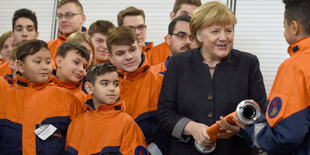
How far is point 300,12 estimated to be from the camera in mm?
2094

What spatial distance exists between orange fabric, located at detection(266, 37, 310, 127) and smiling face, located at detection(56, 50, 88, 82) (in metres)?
1.93

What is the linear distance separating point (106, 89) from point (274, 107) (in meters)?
1.42

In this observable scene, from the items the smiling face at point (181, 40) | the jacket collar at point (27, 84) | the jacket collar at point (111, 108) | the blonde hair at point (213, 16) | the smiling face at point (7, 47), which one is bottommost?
the jacket collar at point (111, 108)

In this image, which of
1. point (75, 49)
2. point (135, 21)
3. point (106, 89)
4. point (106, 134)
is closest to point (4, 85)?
point (75, 49)

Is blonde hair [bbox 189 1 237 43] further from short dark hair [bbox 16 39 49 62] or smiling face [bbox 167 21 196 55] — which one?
short dark hair [bbox 16 39 49 62]

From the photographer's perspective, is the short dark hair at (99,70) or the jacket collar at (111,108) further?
the short dark hair at (99,70)

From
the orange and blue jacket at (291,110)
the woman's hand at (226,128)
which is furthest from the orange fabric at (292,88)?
the woman's hand at (226,128)

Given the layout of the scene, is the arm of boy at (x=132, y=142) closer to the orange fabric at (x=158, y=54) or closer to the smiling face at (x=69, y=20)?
the orange fabric at (x=158, y=54)

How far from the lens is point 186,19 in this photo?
4016 mm

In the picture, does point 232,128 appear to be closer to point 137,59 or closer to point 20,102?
point 137,59

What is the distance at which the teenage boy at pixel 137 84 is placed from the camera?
320 centimetres

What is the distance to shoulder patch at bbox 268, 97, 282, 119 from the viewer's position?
6.48 ft

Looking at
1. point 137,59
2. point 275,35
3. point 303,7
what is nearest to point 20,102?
point 137,59

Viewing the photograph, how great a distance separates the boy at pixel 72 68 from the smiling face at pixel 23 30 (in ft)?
4.20
